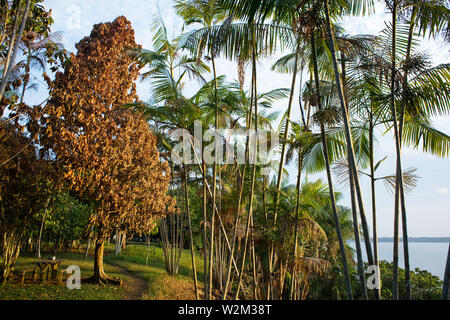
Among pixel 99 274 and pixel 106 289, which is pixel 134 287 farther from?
pixel 99 274

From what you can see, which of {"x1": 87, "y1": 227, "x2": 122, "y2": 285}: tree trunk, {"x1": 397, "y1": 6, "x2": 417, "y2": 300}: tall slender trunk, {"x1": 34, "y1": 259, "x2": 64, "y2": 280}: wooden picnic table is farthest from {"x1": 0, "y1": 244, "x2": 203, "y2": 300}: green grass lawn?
{"x1": 397, "y1": 6, "x2": 417, "y2": 300}: tall slender trunk

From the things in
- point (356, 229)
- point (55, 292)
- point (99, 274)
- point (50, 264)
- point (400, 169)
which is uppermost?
point (400, 169)

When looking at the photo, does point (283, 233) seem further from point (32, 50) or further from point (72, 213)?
point (72, 213)

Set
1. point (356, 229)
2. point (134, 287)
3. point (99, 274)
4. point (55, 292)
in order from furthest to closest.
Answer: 1. point (134, 287)
2. point (99, 274)
3. point (55, 292)
4. point (356, 229)

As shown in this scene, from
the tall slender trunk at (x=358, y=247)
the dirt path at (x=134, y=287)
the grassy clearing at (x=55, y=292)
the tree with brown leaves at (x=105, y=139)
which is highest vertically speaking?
the tree with brown leaves at (x=105, y=139)

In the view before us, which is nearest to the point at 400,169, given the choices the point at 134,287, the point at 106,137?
the point at 106,137

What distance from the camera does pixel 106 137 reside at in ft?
26.7

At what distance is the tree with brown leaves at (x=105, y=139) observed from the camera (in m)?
7.70

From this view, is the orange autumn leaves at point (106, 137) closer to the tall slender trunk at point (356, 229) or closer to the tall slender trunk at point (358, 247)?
the tall slender trunk at point (356, 229)

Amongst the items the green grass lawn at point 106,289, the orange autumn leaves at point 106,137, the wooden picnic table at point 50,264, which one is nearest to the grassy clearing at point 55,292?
the green grass lawn at point 106,289

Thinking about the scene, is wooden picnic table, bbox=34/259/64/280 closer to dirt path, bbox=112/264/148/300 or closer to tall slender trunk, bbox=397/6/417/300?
dirt path, bbox=112/264/148/300

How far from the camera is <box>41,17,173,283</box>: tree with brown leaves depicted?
25.3 feet

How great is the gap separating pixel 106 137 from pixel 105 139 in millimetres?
63

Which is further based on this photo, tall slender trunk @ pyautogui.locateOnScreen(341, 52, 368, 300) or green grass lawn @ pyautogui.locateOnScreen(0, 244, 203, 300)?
green grass lawn @ pyautogui.locateOnScreen(0, 244, 203, 300)
